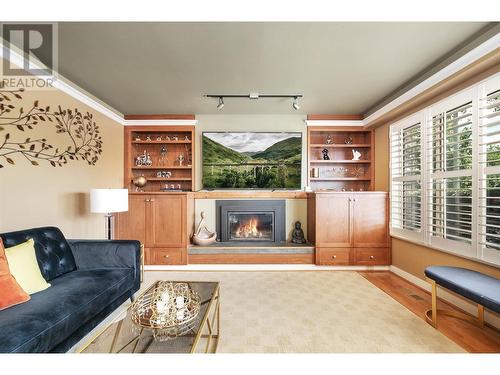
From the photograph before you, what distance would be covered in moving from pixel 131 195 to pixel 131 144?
39.5 inches

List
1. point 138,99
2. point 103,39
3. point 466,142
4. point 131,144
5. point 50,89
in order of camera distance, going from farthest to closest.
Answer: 1. point 131,144
2. point 138,99
3. point 50,89
4. point 466,142
5. point 103,39

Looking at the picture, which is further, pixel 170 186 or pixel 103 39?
pixel 170 186

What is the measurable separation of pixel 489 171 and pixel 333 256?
2150 mm

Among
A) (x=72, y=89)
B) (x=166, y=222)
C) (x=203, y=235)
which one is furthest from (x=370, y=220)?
(x=72, y=89)

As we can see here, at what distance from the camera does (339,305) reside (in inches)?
93.4

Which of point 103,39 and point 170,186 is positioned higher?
point 103,39

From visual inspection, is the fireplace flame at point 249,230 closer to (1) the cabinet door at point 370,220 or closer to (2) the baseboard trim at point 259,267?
(2) the baseboard trim at point 259,267

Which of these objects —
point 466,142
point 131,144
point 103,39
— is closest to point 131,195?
point 131,144

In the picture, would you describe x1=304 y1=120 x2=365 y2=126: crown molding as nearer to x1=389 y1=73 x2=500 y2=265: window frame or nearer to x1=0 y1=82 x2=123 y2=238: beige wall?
x1=389 y1=73 x2=500 y2=265: window frame

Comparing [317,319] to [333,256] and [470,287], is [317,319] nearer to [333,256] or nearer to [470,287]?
[470,287]

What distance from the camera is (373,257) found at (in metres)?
3.54

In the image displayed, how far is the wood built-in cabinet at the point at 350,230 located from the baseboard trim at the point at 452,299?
0.33 meters

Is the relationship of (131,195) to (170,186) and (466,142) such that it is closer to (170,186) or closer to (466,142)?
(170,186)

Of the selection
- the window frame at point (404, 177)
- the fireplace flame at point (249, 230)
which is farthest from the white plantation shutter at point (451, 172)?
the fireplace flame at point (249, 230)
